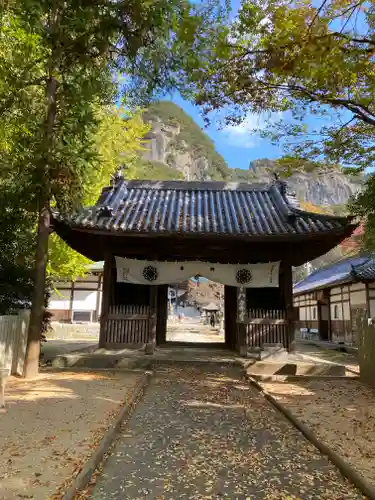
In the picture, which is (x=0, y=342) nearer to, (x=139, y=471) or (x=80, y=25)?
(x=139, y=471)

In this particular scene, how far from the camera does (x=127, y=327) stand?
10.8m

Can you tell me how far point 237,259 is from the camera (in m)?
11.4

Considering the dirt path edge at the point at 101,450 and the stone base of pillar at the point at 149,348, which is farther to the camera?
the stone base of pillar at the point at 149,348

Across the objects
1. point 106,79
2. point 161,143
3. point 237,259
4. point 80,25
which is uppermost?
point 161,143

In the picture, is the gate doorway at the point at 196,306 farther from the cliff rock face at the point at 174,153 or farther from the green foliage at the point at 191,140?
the green foliage at the point at 191,140

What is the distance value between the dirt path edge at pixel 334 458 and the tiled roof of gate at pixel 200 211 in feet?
16.9

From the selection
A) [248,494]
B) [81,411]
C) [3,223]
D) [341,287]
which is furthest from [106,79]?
[341,287]

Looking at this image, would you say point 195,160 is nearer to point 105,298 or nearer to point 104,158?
point 104,158

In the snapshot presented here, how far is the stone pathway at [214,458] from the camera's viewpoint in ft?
11.1

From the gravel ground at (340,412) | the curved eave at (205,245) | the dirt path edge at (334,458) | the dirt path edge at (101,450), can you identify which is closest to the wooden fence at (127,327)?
the curved eave at (205,245)

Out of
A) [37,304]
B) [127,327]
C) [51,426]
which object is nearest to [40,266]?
[37,304]

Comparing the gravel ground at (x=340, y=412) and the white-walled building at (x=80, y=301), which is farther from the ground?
the white-walled building at (x=80, y=301)

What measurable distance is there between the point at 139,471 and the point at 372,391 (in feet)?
19.8

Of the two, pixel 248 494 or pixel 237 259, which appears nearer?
pixel 248 494
